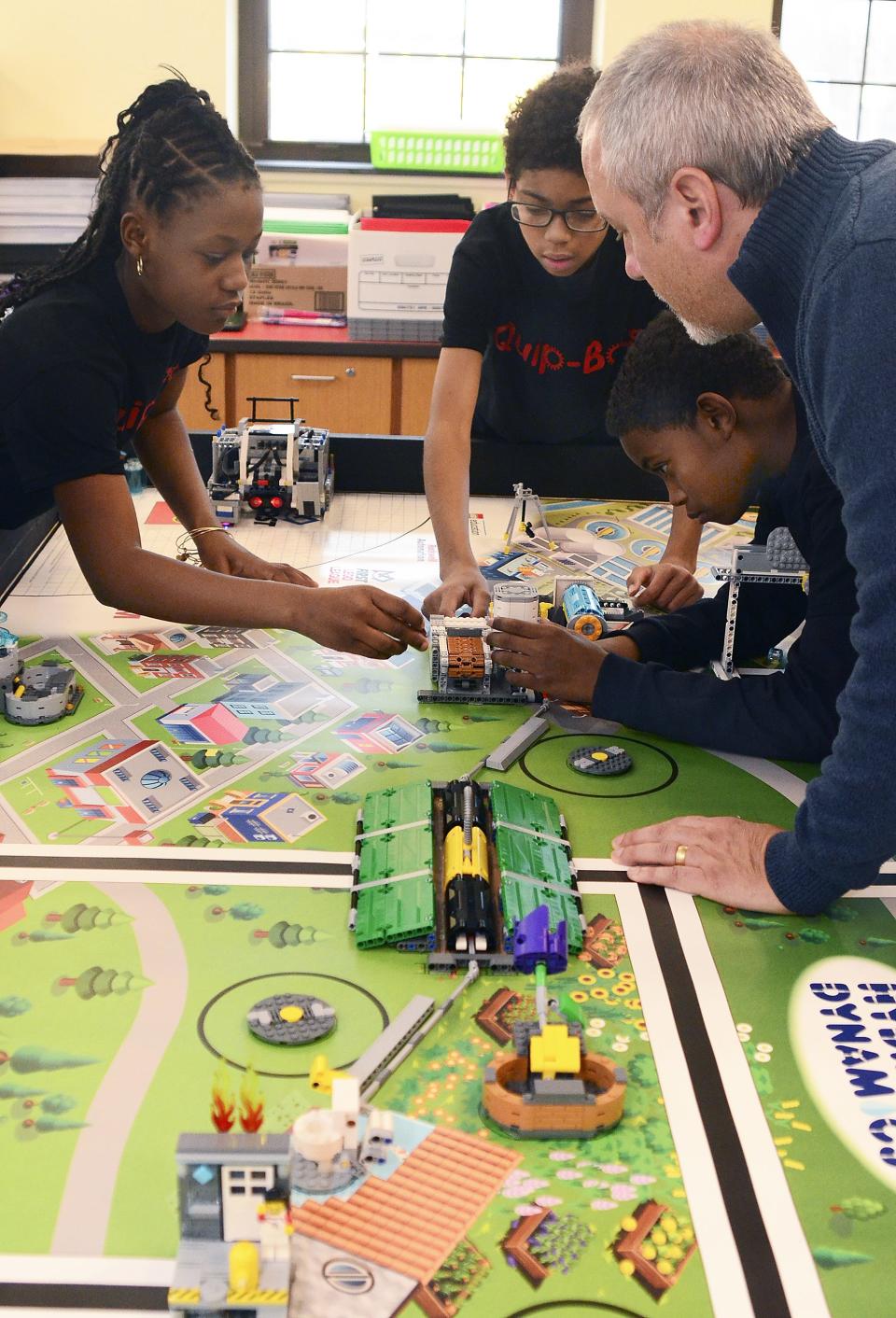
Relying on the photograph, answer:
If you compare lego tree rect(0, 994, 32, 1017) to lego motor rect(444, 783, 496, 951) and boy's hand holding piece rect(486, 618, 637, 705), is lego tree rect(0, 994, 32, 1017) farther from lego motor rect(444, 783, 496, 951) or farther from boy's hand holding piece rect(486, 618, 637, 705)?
boy's hand holding piece rect(486, 618, 637, 705)

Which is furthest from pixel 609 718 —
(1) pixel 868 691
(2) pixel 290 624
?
(1) pixel 868 691

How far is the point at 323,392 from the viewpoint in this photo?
3541mm

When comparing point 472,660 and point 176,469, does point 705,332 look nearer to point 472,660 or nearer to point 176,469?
point 472,660

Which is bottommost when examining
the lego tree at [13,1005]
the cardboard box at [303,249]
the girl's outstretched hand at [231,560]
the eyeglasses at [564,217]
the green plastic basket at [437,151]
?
the lego tree at [13,1005]

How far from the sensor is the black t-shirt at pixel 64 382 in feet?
4.78

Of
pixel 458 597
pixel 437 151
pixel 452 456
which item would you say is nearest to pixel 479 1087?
pixel 458 597

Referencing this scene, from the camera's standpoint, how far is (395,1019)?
3.21 feet

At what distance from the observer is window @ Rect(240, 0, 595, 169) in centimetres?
399

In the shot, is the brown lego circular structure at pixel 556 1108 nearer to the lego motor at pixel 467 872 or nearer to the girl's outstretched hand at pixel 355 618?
the lego motor at pixel 467 872

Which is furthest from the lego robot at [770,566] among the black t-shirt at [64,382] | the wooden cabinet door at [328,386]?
the wooden cabinet door at [328,386]

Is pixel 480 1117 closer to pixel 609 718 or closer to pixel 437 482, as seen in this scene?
pixel 609 718

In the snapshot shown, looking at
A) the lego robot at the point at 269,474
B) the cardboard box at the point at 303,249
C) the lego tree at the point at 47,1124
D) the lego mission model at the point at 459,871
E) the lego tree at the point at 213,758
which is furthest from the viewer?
the cardboard box at the point at 303,249

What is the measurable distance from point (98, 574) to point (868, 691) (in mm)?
908

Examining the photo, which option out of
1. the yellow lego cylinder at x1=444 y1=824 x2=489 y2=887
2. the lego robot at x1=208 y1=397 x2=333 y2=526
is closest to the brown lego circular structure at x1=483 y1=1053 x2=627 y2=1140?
the yellow lego cylinder at x1=444 y1=824 x2=489 y2=887
